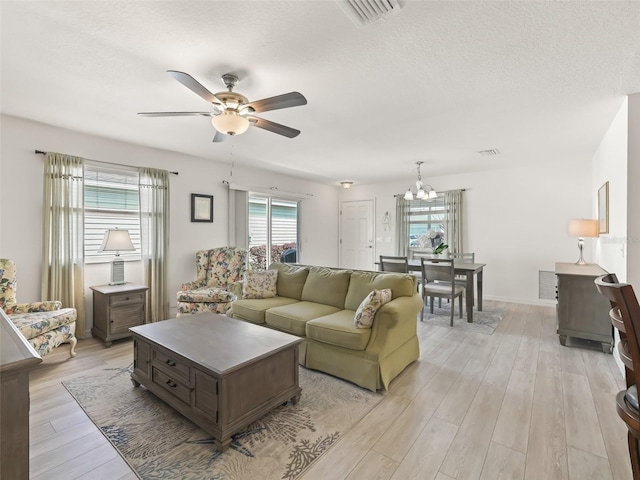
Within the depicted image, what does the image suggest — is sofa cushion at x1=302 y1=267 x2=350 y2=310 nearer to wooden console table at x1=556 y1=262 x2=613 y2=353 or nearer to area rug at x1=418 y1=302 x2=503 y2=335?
area rug at x1=418 y1=302 x2=503 y2=335

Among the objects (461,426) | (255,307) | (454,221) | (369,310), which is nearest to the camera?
(461,426)

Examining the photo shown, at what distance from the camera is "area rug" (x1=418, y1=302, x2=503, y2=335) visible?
3.94m

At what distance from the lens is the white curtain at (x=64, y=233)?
10.9 ft

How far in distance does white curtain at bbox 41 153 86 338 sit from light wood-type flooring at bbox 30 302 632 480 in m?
0.69

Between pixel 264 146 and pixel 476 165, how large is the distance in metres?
3.62

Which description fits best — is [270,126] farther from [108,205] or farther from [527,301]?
[527,301]

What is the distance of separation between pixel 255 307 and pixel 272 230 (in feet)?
9.35

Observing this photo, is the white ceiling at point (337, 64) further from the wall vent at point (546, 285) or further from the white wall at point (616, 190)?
the wall vent at point (546, 285)

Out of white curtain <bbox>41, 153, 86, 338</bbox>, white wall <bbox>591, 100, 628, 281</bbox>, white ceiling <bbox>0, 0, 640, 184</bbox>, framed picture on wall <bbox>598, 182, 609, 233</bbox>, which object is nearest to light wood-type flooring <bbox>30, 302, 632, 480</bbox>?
white curtain <bbox>41, 153, 86, 338</bbox>

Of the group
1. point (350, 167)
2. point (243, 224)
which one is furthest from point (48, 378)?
point (350, 167)

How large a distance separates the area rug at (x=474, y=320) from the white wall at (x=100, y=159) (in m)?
3.24

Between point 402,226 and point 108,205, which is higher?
point 108,205

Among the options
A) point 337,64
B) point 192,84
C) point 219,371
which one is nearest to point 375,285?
point 219,371

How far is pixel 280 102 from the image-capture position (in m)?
2.10
